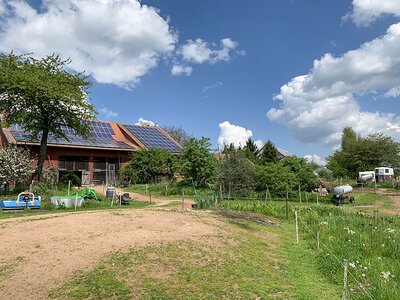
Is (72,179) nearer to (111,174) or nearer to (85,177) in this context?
(85,177)

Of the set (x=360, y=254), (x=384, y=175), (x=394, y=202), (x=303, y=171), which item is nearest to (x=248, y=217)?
(x=360, y=254)

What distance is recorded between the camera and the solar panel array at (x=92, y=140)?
25.6 m

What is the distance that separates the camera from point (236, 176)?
68.2 feet

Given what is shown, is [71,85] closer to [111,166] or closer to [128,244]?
→ [111,166]

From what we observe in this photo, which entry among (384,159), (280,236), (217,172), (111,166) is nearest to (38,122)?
(111,166)

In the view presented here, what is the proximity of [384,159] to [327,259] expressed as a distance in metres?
42.7

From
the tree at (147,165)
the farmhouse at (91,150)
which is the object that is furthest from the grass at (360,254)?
the farmhouse at (91,150)

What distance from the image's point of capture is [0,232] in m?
8.06

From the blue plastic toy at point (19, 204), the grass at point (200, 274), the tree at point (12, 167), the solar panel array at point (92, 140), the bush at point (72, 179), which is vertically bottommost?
the grass at point (200, 274)

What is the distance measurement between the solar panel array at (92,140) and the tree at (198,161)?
29.3 feet

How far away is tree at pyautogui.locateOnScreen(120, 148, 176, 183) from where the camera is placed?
29109 millimetres

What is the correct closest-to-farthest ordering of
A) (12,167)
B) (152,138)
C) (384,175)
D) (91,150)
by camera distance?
(12,167), (91,150), (384,175), (152,138)

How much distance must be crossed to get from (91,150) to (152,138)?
8780mm

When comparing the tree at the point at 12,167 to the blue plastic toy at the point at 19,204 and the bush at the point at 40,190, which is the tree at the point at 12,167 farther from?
the blue plastic toy at the point at 19,204
